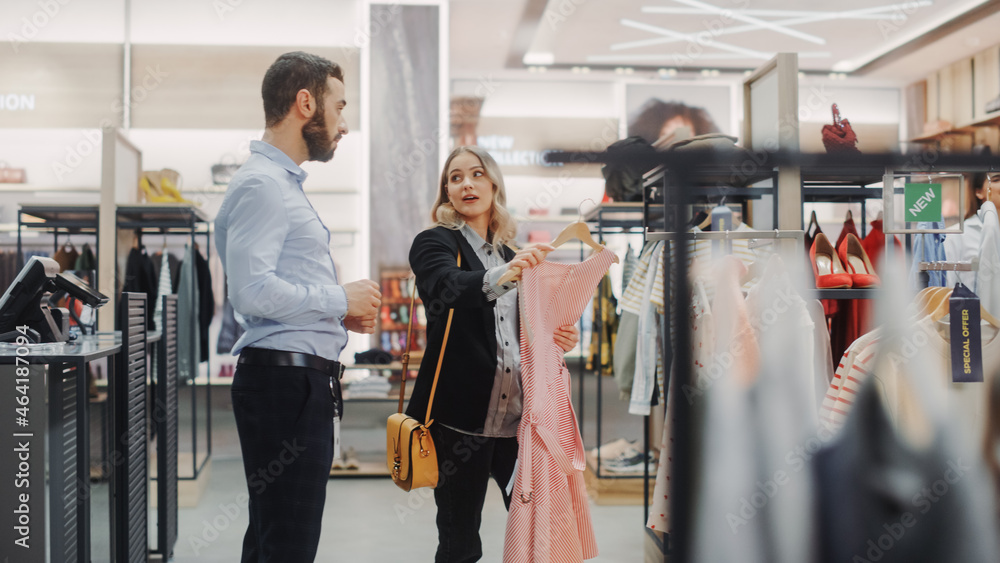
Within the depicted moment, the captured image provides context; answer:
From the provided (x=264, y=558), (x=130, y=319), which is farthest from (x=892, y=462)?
(x=130, y=319)

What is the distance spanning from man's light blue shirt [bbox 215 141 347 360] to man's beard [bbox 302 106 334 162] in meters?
0.07

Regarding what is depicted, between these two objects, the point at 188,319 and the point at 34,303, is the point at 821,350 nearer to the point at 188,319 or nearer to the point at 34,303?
the point at 34,303

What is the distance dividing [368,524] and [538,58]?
14.8 ft

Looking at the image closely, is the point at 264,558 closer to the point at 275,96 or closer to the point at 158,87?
the point at 275,96

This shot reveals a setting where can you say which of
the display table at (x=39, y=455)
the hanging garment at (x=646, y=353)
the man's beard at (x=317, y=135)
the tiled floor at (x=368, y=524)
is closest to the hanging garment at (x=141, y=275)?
the tiled floor at (x=368, y=524)

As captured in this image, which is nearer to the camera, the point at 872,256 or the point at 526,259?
the point at 526,259

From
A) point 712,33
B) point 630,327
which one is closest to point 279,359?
point 630,327

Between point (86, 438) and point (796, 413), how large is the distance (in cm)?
189

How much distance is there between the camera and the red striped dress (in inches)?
65.3

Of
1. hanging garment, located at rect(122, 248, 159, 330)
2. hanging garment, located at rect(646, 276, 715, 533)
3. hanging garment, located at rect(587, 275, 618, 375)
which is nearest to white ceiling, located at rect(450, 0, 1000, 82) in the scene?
hanging garment, located at rect(587, 275, 618, 375)

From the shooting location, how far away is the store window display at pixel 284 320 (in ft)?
4.74

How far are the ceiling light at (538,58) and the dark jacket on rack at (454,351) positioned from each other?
16.1 ft

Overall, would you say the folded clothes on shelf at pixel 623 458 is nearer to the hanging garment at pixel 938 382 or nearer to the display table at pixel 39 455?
the display table at pixel 39 455

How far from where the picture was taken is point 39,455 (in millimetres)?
1922
